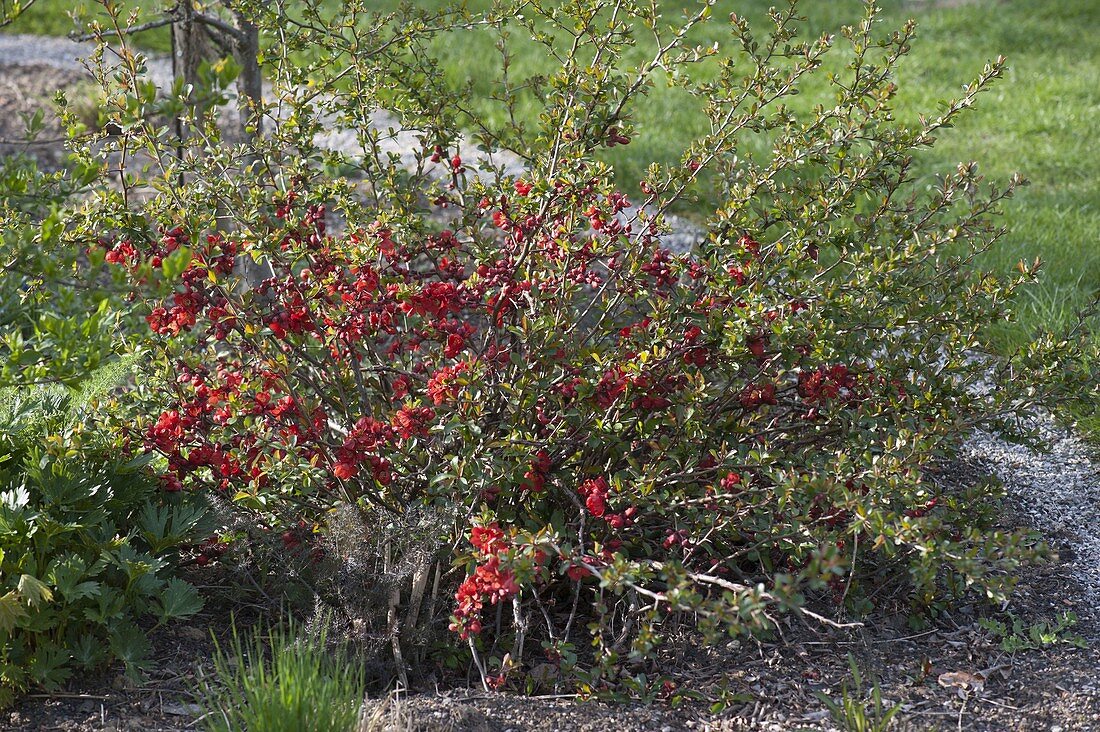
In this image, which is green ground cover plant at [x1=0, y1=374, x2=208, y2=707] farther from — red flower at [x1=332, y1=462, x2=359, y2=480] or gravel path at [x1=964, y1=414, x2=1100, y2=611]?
gravel path at [x1=964, y1=414, x2=1100, y2=611]

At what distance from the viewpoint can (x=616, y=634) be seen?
2.84 metres

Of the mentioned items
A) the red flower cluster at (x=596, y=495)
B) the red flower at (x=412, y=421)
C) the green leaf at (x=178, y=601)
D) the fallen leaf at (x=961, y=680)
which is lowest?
the fallen leaf at (x=961, y=680)

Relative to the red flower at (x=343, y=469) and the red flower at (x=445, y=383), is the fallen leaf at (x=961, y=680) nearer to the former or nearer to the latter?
the red flower at (x=445, y=383)

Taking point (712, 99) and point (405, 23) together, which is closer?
point (712, 99)

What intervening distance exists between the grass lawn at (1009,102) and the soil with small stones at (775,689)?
1.76 m

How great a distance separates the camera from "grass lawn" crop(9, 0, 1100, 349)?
5.14 metres

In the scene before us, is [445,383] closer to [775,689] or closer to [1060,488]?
[775,689]

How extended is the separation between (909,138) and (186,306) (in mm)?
1877

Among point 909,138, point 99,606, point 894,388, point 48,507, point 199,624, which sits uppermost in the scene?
point 909,138

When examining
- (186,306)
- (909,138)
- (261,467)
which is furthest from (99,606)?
(909,138)

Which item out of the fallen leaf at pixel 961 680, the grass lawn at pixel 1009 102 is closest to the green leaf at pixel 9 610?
the fallen leaf at pixel 961 680

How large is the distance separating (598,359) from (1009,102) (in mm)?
6566

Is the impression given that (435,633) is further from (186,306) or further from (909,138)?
(909,138)

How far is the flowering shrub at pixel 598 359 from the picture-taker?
8.46ft
